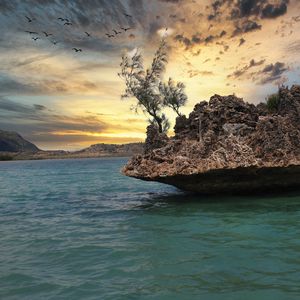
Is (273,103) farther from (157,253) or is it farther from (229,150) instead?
(157,253)

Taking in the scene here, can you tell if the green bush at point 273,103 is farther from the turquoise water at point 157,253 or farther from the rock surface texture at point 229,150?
the turquoise water at point 157,253

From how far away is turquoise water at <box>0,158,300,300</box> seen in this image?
7378 millimetres

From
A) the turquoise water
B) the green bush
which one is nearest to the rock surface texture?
the green bush

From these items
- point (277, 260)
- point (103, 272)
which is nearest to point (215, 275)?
point (277, 260)

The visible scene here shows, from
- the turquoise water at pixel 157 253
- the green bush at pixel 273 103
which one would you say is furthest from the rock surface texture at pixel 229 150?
the turquoise water at pixel 157 253

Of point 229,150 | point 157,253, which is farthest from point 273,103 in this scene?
point 157,253

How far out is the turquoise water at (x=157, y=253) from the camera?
7.38 meters

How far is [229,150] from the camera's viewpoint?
17734 millimetres

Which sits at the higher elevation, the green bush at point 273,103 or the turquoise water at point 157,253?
the green bush at point 273,103

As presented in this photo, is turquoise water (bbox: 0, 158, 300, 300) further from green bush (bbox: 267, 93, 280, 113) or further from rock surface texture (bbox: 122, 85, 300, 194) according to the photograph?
green bush (bbox: 267, 93, 280, 113)

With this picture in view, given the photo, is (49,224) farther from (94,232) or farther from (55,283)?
(55,283)

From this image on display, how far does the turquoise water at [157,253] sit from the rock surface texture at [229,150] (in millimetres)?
1604

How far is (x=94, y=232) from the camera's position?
12.8m

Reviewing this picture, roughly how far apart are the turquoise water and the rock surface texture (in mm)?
1604
